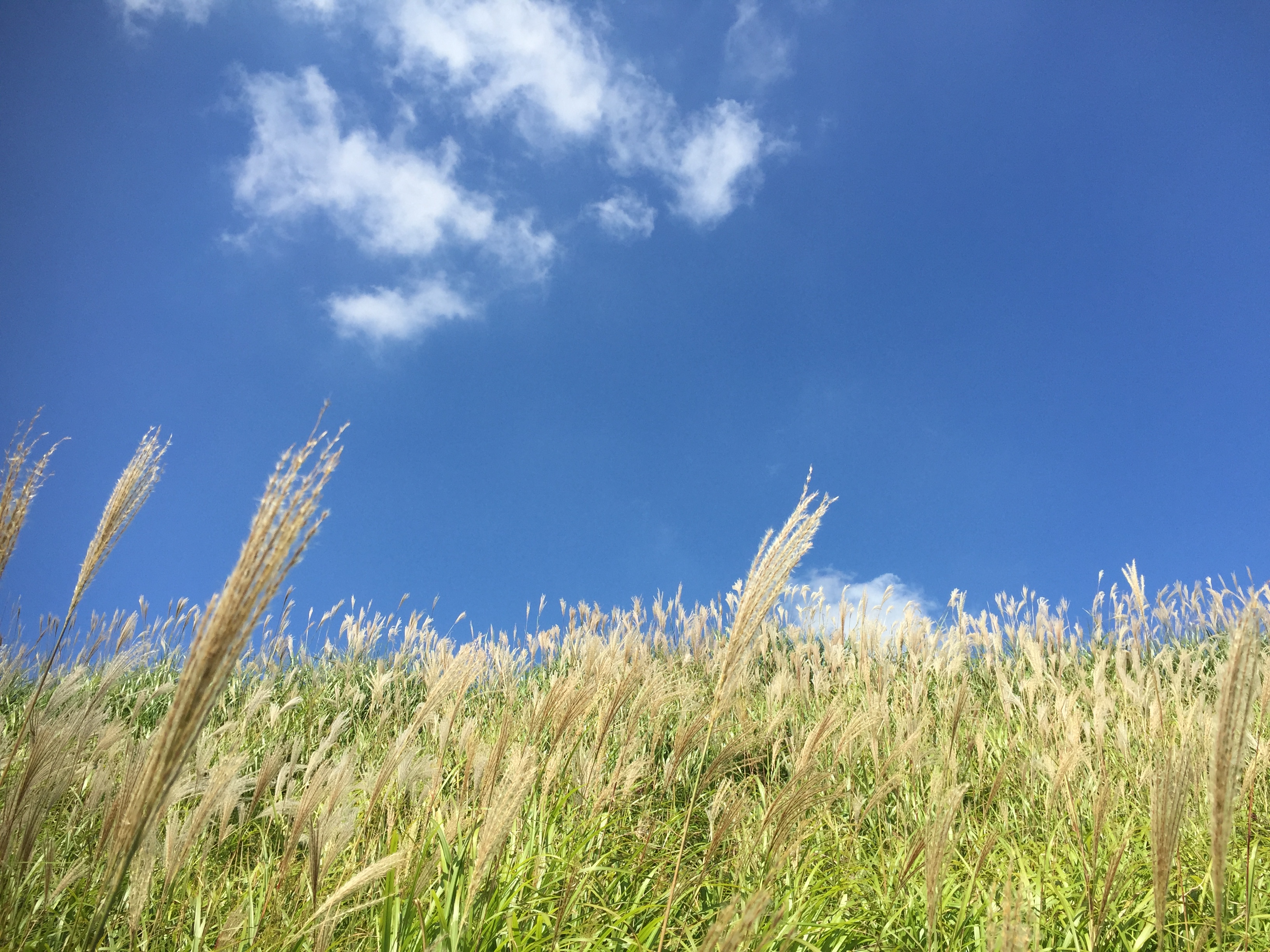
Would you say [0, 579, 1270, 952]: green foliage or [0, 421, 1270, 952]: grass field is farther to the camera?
[0, 579, 1270, 952]: green foliage

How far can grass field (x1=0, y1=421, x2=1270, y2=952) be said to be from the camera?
163 centimetres

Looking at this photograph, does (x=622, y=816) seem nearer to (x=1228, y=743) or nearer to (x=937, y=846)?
(x=937, y=846)

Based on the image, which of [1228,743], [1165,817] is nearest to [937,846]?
[1165,817]

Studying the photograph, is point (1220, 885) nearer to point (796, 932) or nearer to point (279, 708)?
point (796, 932)

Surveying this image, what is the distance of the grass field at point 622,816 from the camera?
163 centimetres

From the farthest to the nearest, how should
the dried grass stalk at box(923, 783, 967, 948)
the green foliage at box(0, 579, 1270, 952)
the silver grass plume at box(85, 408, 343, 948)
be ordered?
the green foliage at box(0, 579, 1270, 952), the dried grass stalk at box(923, 783, 967, 948), the silver grass plume at box(85, 408, 343, 948)

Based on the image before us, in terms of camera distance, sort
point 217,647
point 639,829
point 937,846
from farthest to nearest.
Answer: point 639,829 < point 937,846 < point 217,647

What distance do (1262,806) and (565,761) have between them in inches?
151

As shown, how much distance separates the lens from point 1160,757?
2.40 m

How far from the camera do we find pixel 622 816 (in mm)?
3699

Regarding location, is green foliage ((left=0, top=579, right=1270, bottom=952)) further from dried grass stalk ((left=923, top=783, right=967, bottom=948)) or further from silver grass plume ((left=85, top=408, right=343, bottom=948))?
silver grass plume ((left=85, top=408, right=343, bottom=948))

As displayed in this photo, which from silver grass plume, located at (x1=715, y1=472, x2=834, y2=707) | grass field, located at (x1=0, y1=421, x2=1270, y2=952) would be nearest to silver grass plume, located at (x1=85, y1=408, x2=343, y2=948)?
grass field, located at (x1=0, y1=421, x2=1270, y2=952)

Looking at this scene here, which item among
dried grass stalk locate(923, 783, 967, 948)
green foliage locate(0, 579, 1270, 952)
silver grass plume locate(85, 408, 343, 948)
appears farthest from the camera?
green foliage locate(0, 579, 1270, 952)

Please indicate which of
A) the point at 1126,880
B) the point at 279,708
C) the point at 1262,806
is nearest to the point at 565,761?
the point at 279,708
